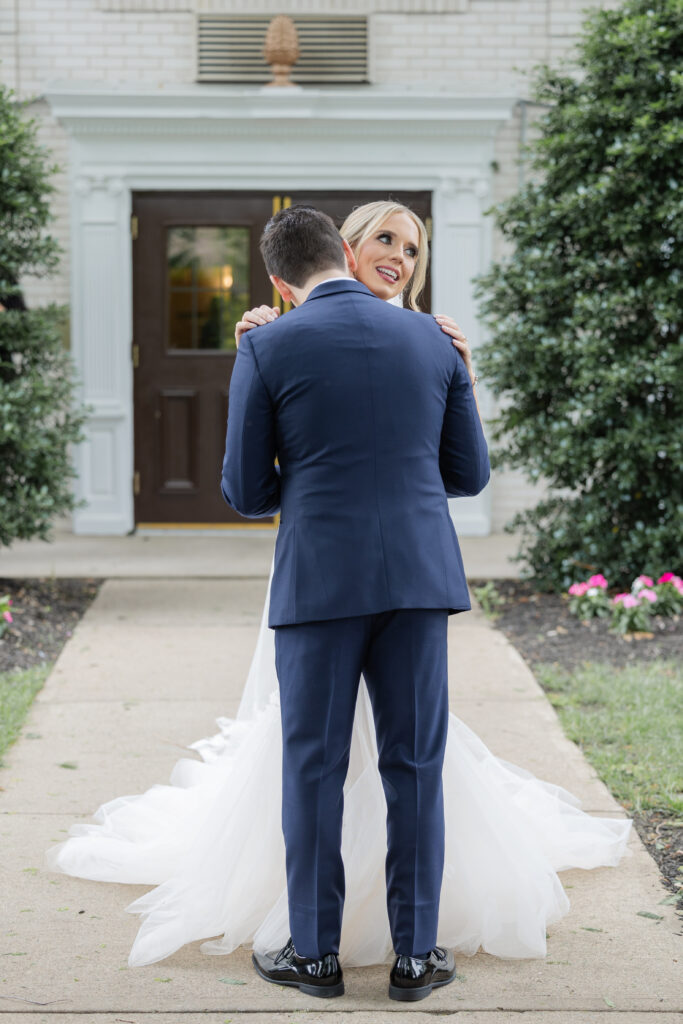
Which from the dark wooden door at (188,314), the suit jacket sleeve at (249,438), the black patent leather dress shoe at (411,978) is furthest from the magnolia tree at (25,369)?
the black patent leather dress shoe at (411,978)

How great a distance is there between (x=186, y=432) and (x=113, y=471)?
0.69m

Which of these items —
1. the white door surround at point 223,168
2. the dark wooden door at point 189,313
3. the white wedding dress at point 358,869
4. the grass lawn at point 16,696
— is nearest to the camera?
the white wedding dress at point 358,869

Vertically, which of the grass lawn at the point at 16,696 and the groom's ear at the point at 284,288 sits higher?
the groom's ear at the point at 284,288

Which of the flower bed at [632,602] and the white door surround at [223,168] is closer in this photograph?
the flower bed at [632,602]

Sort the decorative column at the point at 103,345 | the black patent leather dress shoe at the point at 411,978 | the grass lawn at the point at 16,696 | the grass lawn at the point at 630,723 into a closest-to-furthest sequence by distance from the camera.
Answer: the black patent leather dress shoe at the point at 411,978 → the grass lawn at the point at 630,723 → the grass lawn at the point at 16,696 → the decorative column at the point at 103,345

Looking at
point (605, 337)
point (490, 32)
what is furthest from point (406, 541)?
point (490, 32)

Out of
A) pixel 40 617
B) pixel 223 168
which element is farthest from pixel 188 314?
pixel 40 617

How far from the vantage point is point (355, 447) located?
2.72m

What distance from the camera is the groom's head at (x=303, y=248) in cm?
279

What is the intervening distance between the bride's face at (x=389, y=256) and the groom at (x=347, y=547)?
1.46 ft

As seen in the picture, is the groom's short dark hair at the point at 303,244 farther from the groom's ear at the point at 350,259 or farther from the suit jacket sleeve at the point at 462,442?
the suit jacket sleeve at the point at 462,442

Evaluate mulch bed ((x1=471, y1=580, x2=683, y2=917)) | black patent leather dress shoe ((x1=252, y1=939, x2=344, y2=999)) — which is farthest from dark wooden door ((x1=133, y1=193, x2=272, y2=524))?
black patent leather dress shoe ((x1=252, y1=939, x2=344, y2=999))

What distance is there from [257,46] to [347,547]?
810 centimetres

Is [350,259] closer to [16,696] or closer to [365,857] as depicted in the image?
[365,857]
